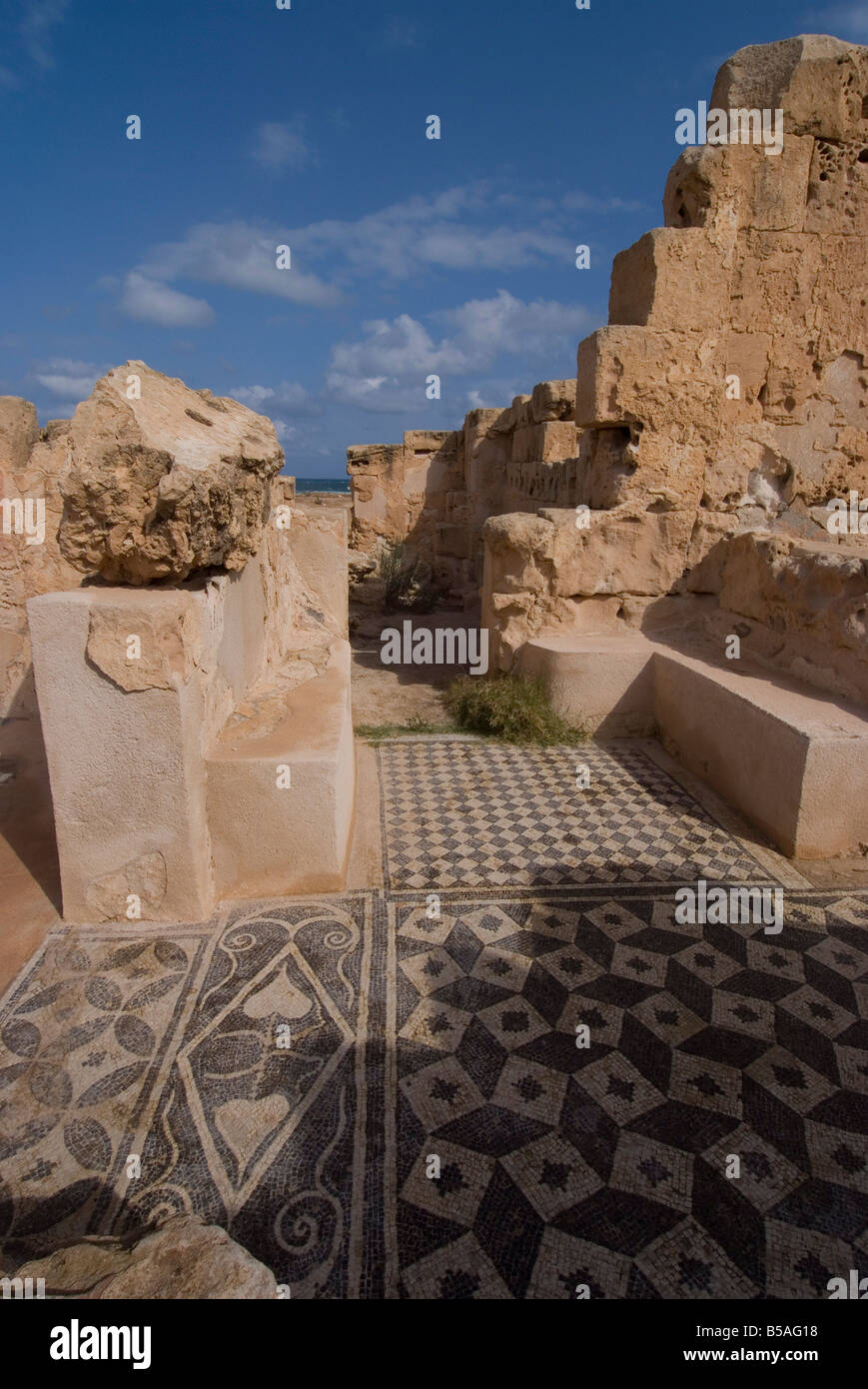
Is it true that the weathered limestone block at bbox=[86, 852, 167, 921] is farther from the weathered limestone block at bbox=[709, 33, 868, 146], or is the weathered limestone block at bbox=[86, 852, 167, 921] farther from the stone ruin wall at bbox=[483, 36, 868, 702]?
the weathered limestone block at bbox=[709, 33, 868, 146]

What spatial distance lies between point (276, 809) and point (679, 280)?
15.4 ft

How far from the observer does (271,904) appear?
2971 millimetres

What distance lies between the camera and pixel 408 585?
9648 millimetres

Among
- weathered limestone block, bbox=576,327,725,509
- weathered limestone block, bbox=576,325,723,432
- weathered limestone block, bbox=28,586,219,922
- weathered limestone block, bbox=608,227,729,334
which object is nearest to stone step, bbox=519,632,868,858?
weathered limestone block, bbox=576,327,725,509

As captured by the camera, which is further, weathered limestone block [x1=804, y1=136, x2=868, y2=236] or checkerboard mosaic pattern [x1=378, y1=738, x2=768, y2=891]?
weathered limestone block [x1=804, y1=136, x2=868, y2=236]

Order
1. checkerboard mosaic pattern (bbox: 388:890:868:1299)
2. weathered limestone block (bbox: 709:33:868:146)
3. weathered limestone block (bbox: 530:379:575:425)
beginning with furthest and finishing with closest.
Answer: weathered limestone block (bbox: 530:379:575:425), weathered limestone block (bbox: 709:33:868:146), checkerboard mosaic pattern (bbox: 388:890:868:1299)

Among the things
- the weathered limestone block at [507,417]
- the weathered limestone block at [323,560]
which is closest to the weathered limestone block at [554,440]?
the weathered limestone block at [507,417]

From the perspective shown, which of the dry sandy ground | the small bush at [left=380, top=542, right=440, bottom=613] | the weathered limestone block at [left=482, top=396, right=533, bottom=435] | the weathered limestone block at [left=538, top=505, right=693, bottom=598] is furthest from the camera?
the small bush at [left=380, top=542, right=440, bottom=613]

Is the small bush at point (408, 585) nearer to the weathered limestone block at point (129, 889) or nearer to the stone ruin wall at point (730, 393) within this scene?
the stone ruin wall at point (730, 393)

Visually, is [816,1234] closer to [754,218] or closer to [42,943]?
[42,943]

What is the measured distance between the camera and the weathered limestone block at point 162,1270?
53.1 inches

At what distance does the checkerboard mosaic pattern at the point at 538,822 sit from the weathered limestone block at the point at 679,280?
3159 millimetres

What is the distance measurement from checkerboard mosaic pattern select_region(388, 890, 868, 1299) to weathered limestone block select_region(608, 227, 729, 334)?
166 inches

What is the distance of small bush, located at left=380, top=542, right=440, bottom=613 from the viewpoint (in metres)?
9.48
